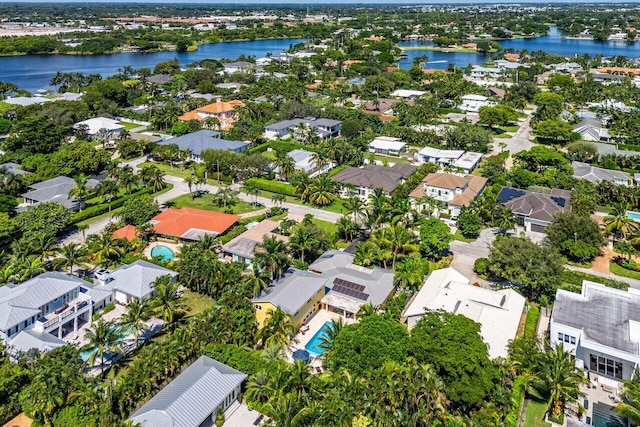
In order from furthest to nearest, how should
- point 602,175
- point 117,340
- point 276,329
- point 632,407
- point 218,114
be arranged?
point 218,114 < point 602,175 < point 276,329 < point 117,340 < point 632,407

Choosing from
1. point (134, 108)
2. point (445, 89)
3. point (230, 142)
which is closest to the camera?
point (230, 142)

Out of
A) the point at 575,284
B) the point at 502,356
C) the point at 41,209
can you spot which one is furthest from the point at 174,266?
the point at 575,284

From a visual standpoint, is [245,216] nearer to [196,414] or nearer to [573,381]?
[196,414]

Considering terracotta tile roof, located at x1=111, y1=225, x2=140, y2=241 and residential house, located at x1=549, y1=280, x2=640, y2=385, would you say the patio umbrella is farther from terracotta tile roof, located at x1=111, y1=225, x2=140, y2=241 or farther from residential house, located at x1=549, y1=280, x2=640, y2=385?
terracotta tile roof, located at x1=111, y1=225, x2=140, y2=241

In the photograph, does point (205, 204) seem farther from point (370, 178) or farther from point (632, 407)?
point (632, 407)

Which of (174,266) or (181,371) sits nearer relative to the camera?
(181,371)

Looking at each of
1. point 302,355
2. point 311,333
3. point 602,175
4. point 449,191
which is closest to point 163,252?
point 311,333

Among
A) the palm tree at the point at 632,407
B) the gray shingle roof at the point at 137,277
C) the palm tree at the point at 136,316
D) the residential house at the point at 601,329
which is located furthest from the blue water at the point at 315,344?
the palm tree at the point at 632,407

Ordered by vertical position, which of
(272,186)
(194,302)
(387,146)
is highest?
(194,302)
